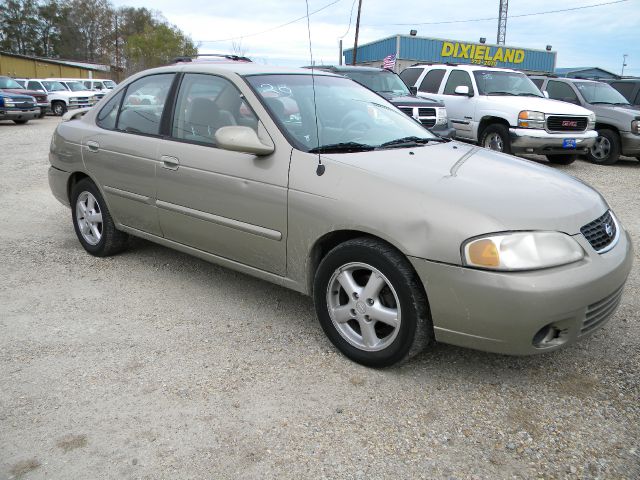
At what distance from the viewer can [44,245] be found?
210 inches

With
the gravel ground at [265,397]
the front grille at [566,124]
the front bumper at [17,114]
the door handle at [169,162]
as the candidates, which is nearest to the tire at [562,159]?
the front grille at [566,124]

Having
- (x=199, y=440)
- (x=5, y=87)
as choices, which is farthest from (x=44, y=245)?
(x=5, y=87)

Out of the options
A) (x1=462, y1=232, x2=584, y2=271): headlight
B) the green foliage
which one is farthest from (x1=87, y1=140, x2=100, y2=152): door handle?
the green foliage

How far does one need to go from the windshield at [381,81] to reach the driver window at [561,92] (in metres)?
3.80

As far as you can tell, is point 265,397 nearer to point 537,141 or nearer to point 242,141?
point 242,141

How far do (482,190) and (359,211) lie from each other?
2.09ft

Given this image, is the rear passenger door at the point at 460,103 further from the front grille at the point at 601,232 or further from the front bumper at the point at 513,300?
the front bumper at the point at 513,300

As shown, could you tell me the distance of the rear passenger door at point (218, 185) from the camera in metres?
3.39

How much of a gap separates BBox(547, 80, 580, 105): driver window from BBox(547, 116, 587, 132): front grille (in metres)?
2.19

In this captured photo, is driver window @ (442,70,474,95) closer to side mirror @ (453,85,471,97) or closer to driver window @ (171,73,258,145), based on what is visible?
side mirror @ (453,85,471,97)

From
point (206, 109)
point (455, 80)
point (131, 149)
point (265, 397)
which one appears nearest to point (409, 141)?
point (206, 109)

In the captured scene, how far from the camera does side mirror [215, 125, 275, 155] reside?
334 cm

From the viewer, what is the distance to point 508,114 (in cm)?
989

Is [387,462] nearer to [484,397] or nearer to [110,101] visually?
[484,397]
